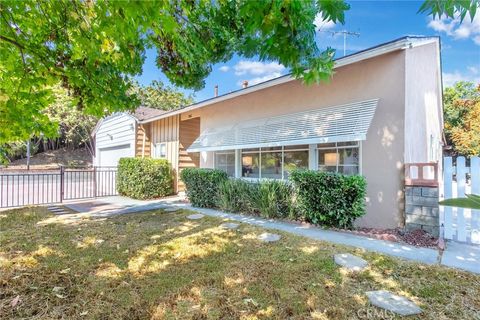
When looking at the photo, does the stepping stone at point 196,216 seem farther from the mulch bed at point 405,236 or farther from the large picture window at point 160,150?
the large picture window at point 160,150

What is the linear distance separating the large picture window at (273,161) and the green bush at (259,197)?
82 cm

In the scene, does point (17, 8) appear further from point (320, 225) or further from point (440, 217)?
point (440, 217)

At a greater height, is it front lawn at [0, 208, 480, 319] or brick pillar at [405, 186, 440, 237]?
brick pillar at [405, 186, 440, 237]

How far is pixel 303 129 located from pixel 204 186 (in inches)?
174

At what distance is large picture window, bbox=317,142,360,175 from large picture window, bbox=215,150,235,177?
442 cm

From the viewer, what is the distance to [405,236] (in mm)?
5984

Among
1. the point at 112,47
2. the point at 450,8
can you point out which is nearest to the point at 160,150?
the point at 112,47

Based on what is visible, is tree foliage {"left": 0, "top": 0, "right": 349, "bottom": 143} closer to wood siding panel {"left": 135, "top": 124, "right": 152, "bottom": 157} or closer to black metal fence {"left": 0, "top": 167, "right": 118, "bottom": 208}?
black metal fence {"left": 0, "top": 167, "right": 118, "bottom": 208}

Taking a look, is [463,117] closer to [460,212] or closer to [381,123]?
[381,123]

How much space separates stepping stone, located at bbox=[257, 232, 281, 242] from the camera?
19.3 ft

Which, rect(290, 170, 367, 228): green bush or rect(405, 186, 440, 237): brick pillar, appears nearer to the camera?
rect(405, 186, 440, 237): brick pillar

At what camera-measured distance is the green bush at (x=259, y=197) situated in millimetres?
7961

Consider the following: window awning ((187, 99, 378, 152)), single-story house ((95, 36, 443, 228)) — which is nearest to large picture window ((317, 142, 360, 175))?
single-story house ((95, 36, 443, 228))

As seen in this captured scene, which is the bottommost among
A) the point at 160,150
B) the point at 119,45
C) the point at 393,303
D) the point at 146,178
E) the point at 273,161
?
the point at 393,303
